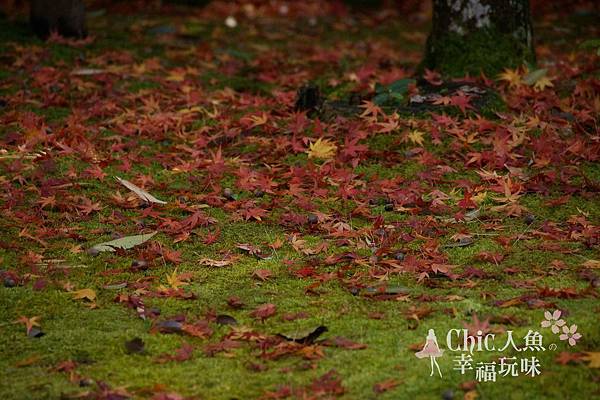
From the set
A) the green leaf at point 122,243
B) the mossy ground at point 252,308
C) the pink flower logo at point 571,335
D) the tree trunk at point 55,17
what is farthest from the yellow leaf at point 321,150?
the tree trunk at point 55,17

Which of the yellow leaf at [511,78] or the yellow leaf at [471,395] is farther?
the yellow leaf at [511,78]

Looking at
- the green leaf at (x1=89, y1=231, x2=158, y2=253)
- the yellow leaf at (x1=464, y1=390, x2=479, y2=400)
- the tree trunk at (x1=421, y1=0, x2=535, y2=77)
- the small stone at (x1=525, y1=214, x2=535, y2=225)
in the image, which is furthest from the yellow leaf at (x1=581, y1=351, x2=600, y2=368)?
the tree trunk at (x1=421, y1=0, x2=535, y2=77)

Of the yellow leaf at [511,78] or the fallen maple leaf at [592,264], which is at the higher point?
the yellow leaf at [511,78]

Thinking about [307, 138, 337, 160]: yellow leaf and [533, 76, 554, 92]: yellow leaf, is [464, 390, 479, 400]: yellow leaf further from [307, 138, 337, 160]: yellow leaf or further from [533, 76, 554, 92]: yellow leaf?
[533, 76, 554, 92]: yellow leaf

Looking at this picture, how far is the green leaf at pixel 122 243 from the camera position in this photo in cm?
463

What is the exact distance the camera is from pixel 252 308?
3.97 meters

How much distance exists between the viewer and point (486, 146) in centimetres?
609

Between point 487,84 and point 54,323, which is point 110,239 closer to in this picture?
point 54,323

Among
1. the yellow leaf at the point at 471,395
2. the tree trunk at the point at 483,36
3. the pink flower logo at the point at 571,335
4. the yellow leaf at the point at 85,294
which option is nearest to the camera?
the yellow leaf at the point at 471,395

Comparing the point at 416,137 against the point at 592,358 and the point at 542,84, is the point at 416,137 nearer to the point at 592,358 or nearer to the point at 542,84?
the point at 542,84

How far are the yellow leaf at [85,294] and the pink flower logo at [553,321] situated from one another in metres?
2.13

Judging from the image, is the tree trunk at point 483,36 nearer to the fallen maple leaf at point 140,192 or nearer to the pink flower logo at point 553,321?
the fallen maple leaf at point 140,192

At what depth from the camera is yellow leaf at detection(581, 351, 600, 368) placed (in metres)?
3.15

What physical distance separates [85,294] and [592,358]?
2365 mm
